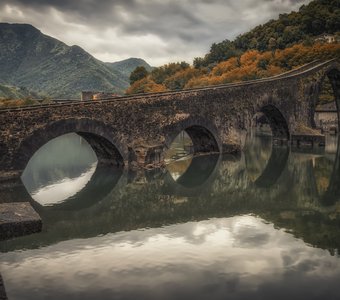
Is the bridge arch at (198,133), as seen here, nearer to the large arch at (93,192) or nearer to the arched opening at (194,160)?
the arched opening at (194,160)

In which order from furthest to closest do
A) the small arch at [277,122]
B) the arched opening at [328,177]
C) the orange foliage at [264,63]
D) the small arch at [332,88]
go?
the orange foliage at [264,63] → the small arch at [332,88] → the small arch at [277,122] → the arched opening at [328,177]

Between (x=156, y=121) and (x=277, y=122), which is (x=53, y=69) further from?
(x=156, y=121)

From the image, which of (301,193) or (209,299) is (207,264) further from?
(301,193)

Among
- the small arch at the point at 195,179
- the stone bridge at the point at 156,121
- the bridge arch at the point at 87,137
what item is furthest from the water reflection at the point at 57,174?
the small arch at the point at 195,179

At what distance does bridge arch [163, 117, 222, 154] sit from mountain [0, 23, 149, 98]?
109m

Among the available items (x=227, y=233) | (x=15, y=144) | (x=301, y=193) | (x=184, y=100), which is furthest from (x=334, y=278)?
(x=184, y=100)

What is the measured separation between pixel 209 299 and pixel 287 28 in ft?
238

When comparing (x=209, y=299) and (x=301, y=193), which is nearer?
(x=209, y=299)

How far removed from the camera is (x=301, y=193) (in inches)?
669

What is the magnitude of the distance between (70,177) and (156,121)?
18.9 feet

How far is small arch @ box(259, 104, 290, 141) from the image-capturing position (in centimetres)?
3253

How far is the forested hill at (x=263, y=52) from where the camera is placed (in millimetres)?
56750

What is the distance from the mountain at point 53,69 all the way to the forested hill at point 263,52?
63951 millimetres

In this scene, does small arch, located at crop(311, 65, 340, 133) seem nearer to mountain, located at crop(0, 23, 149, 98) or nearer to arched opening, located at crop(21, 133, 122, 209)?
arched opening, located at crop(21, 133, 122, 209)
